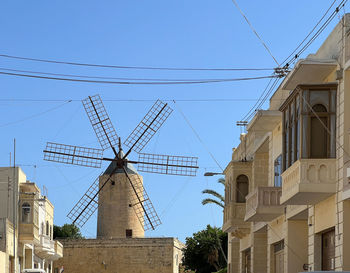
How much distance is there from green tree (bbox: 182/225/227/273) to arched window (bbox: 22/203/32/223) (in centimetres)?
1584

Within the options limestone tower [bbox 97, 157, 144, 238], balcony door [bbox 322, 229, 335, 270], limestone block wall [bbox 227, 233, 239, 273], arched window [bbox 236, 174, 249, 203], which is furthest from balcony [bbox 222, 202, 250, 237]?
limestone tower [bbox 97, 157, 144, 238]

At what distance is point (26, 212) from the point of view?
46969mm

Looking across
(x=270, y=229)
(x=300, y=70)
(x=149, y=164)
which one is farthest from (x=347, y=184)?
(x=149, y=164)

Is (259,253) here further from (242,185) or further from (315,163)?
(315,163)

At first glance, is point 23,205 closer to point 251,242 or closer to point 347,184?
point 251,242

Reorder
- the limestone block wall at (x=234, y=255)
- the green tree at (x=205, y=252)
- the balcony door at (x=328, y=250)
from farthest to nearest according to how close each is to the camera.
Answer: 1. the green tree at (x=205, y=252)
2. the limestone block wall at (x=234, y=255)
3. the balcony door at (x=328, y=250)

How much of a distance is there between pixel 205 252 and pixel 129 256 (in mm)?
5725

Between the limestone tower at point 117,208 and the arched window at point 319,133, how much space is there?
4010 centimetres

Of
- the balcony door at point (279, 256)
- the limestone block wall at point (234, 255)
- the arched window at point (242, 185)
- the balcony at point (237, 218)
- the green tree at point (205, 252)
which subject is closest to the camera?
the balcony door at point (279, 256)

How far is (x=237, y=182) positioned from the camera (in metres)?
32.2

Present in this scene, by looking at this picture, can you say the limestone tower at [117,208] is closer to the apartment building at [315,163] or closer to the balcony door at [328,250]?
the apartment building at [315,163]

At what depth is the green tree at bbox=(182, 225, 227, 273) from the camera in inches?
2317

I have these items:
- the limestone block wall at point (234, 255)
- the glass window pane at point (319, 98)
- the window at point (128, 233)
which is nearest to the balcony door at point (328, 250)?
the glass window pane at point (319, 98)

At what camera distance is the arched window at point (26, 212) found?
1838 inches
